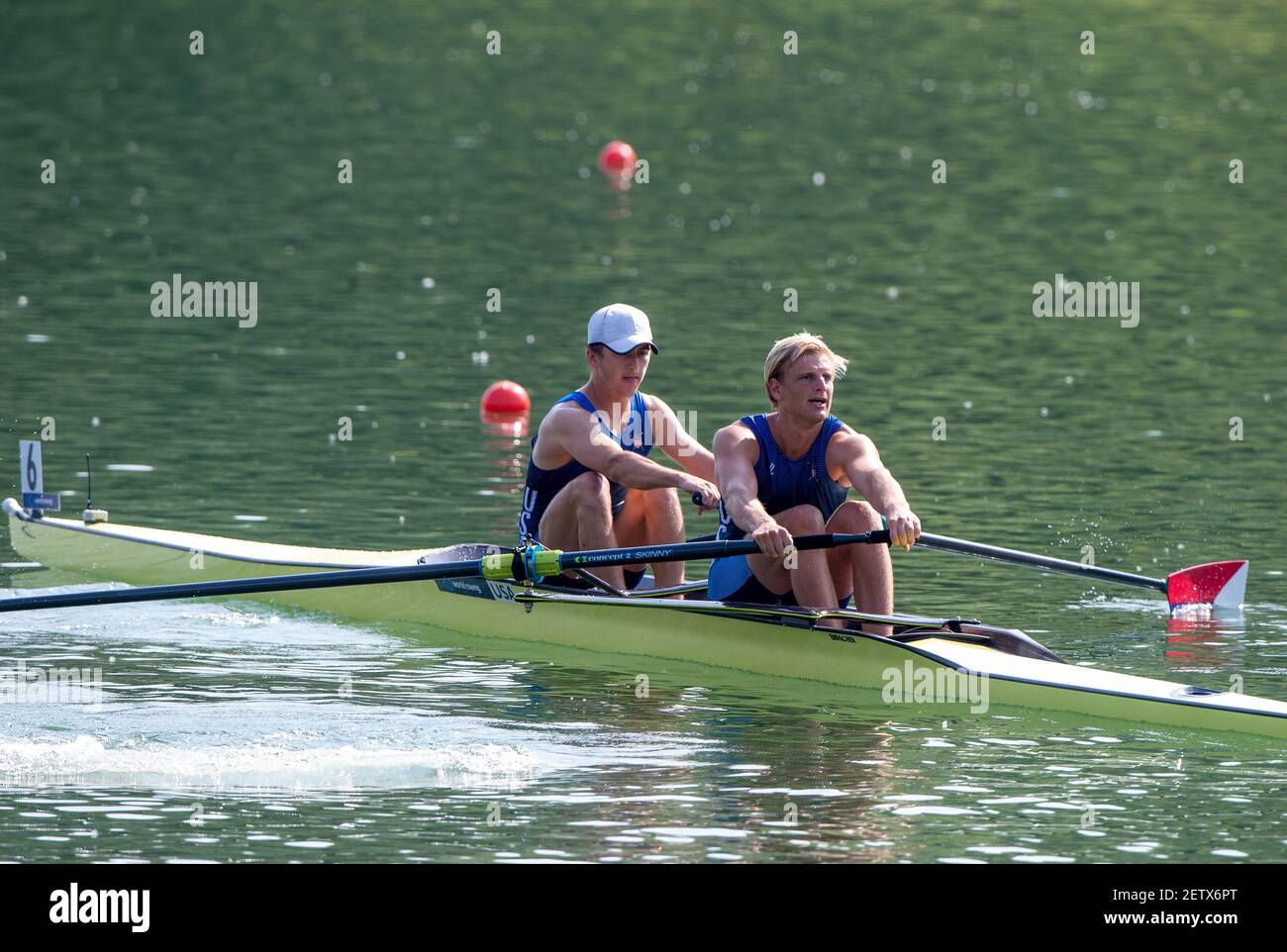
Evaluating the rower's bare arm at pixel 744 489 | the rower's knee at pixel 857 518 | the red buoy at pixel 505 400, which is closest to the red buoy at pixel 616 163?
the red buoy at pixel 505 400

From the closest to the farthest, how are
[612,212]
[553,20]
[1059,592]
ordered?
[1059,592]
[612,212]
[553,20]

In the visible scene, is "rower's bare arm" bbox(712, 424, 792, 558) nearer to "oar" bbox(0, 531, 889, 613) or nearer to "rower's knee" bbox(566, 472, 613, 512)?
"oar" bbox(0, 531, 889, 613)

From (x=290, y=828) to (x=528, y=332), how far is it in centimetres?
1413

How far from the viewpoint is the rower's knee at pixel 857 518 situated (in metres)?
10.6

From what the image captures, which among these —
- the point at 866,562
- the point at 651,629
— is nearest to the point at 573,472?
the point at 651,629

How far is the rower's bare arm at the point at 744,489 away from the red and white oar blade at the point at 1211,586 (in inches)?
121

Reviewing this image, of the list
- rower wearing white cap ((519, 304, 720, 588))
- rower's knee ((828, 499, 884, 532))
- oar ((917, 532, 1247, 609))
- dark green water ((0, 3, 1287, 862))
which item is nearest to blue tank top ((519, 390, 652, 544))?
rower wearing white cap ((519, 304, 720, 588))

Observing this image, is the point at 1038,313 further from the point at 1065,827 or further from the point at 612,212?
the point at 1065,827

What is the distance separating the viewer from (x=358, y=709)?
34.3 ft

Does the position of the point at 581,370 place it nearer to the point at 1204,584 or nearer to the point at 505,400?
the point at 505,400

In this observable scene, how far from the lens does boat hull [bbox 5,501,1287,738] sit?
10047 millimetres

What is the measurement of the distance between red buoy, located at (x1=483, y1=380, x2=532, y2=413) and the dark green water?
32cm

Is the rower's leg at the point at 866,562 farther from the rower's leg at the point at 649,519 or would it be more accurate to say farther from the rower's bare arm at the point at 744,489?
the rower's leg at the point at 649,519
